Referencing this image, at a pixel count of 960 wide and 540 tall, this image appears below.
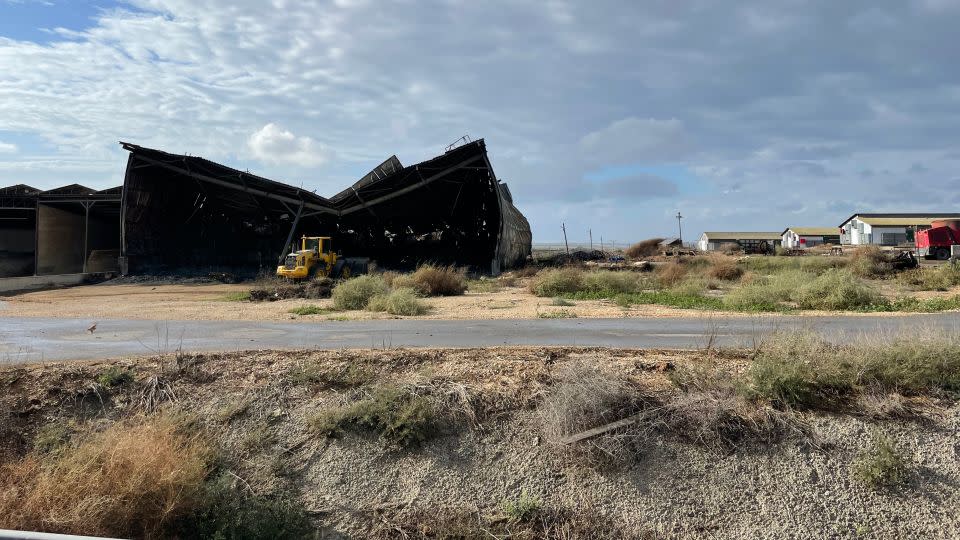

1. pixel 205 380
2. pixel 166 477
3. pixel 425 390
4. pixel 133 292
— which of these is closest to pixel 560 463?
pixel 425 390

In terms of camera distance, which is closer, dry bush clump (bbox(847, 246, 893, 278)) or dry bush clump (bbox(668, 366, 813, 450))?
dry bush clump (bbox(668, 366, 813, 450))

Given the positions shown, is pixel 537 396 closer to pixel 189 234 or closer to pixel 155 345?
pixel 155 345

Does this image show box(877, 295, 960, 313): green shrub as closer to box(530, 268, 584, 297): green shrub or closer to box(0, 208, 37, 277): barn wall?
box(530, 268, 584, 297): green shrub

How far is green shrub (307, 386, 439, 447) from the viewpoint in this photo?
26.7 feet

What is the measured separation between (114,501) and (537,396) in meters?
4.88

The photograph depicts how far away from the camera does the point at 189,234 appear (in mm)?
49562

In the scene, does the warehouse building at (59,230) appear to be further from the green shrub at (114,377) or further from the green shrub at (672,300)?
the green shrub at (114,377)

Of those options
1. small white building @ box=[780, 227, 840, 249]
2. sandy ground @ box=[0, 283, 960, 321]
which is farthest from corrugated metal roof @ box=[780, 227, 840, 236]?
sandy ground @ box=[0, 283, 960, 321]

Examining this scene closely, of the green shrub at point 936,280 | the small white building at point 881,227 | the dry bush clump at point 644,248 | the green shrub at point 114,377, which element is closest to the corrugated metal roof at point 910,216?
the small white building at point 881,227

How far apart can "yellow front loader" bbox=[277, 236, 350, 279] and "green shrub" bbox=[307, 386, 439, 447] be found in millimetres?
26827

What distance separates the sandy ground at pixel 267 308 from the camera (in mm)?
18828

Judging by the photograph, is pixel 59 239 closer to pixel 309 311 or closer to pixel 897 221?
pixel 309 311

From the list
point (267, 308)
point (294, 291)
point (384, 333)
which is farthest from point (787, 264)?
point (384, 333)

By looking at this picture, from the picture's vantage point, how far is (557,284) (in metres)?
27.7
